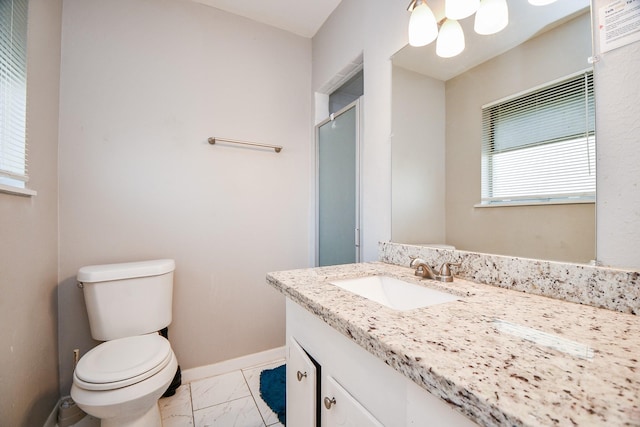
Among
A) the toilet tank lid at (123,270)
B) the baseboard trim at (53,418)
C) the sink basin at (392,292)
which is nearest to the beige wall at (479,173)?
the sink basin at (392,292)

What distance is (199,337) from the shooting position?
1.80 metres

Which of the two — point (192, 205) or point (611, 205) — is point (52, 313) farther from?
point (611, 205)

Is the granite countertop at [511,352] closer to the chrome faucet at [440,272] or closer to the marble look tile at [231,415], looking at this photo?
the chrome faucet at [440,272]

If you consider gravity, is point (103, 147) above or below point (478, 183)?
above

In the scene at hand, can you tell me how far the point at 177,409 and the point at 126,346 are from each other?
53cm

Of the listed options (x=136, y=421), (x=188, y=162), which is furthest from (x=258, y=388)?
(x=188, y=162)

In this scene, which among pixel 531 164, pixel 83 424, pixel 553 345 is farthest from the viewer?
pixel 83 424

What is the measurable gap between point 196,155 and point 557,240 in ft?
6.19

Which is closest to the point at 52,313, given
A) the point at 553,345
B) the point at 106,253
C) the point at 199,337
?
the point at 106,253

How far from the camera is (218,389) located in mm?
1681

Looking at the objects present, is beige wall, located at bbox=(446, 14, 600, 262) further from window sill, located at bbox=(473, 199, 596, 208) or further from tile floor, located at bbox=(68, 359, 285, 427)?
tile floor, located at bbox=(68, 359, 285, 427)

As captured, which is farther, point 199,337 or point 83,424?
point 199,337

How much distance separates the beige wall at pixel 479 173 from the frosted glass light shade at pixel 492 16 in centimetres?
11

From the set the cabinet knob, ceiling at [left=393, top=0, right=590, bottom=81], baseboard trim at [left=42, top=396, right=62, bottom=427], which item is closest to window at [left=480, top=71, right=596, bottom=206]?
ceiling at [left=393, top=0, right=590, bottom=81]
